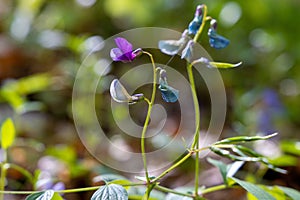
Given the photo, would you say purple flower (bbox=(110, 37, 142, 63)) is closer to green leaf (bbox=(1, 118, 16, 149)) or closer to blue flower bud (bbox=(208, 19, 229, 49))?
blue flower bud (bbox=(208, 19, 229, 49))

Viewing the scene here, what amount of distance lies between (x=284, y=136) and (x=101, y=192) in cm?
107

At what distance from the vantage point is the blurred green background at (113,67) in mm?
1305

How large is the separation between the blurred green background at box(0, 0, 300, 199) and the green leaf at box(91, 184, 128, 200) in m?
0.57

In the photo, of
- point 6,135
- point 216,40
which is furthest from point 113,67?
point 216,40

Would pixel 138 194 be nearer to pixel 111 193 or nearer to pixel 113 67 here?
pixel 111 193

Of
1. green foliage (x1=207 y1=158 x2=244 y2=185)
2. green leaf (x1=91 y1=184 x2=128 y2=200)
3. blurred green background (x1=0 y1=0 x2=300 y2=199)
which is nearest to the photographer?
green leaf (x1=91 y1=184 x2=128 y2=200)

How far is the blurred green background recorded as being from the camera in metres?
1.30

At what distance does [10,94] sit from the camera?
3.66 ft

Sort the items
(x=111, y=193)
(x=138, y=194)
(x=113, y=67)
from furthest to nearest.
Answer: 1. (x=113, y=67)
2. (x=138, y=194)
3. (x=111, y=193)

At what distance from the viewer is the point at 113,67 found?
6.25 feet

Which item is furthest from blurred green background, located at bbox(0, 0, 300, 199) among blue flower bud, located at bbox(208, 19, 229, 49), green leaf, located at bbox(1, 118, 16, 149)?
blue flower bud, located at bbox(208, 19, 229, 49)

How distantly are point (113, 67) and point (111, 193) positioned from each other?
4.48 feet

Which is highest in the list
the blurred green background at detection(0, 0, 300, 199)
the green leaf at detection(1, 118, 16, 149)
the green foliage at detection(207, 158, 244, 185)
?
the blurred green background at detection(0, 0, 300, 199)

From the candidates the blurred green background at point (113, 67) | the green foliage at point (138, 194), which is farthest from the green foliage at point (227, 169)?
the blurred green background at point (113, 67)
